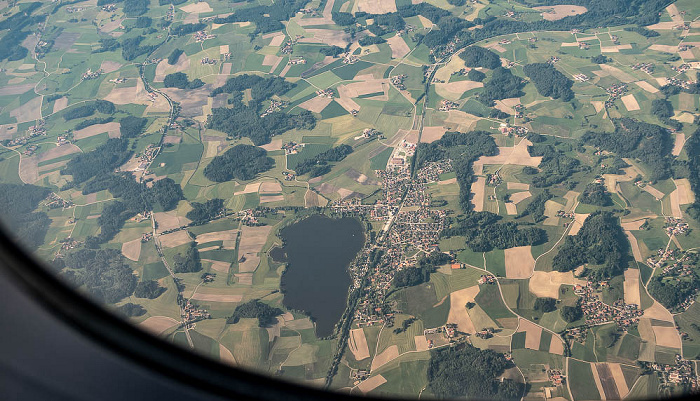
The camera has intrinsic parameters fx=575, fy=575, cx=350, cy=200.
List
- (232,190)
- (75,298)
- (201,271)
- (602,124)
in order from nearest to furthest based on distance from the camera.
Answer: (75,298)
(201,271)
(232,190)
(602,124)

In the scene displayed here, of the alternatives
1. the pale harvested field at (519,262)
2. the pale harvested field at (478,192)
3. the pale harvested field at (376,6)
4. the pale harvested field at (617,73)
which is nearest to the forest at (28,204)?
the pale harvested field at (478,192)

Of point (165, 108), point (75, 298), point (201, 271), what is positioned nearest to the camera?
point (75, 298)

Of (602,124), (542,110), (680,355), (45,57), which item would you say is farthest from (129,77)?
(680,355)

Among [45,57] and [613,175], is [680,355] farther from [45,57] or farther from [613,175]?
[45,57]

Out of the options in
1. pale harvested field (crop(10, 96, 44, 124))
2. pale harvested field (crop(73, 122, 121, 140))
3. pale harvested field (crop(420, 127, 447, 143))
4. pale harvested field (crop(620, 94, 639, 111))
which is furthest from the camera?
pale harvested field (crop(10, 96, 44, 124))

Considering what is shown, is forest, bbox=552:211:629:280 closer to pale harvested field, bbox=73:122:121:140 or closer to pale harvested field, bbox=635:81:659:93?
pale harvested field, bbox=635:81:659:93

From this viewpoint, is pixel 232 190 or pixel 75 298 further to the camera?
pixel 232 190

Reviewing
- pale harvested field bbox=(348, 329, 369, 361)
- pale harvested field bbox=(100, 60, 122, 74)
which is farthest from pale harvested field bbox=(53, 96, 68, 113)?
pale harvested field bbox=(348, 329, 369, 361)

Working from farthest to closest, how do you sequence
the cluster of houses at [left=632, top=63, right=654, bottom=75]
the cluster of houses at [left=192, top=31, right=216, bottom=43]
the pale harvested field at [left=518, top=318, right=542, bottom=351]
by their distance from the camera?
the cluster of houses at [left=192, top=31, right=216, bottom=43]
the cluster of houses at [left=632, top=63, right=654, bottom=75]
the pale harvested field at [left=518, top=318, right=542, bottom=351]

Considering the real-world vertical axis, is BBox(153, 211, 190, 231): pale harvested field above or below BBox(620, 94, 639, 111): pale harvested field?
below
